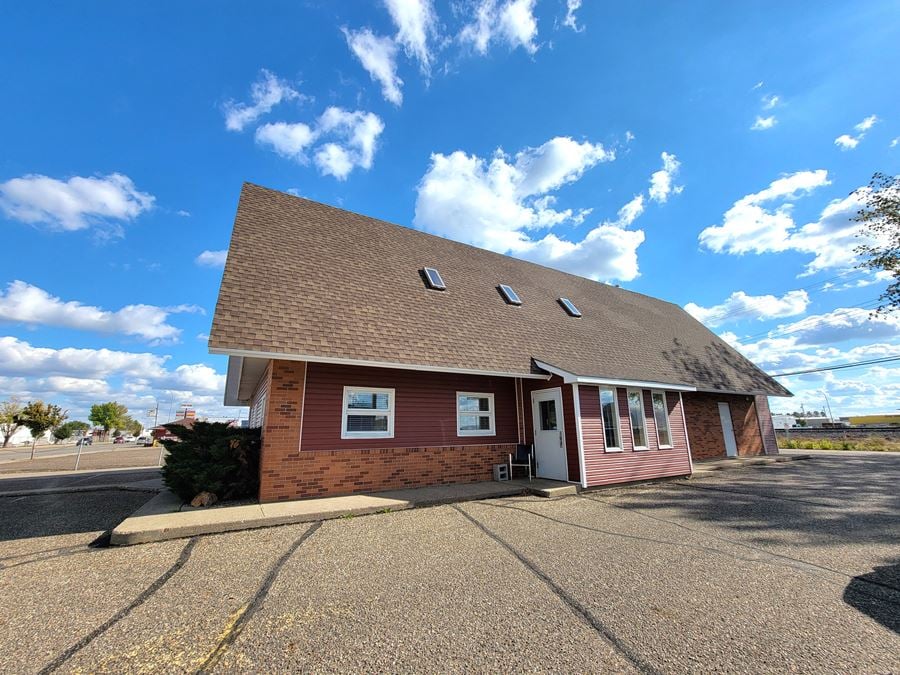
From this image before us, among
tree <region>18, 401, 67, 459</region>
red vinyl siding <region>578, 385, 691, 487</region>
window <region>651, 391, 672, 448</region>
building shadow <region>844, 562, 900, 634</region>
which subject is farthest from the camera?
tree <region>18, 401, 67, 459</region>

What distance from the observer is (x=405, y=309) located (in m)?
9.88

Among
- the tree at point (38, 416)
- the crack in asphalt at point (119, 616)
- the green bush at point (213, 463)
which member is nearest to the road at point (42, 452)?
the tree at point (38, 416)

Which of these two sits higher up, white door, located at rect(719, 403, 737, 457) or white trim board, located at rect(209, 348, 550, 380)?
white trim board, located at rect(209, 348, 550, 380)

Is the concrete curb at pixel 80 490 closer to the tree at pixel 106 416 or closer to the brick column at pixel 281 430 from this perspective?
the brick column at pixel 281 430

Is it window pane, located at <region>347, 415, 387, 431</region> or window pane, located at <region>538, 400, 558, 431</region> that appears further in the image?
window pane, located at <region>538, 400, 558, 431</region>

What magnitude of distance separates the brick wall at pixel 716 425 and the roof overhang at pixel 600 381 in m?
4.46

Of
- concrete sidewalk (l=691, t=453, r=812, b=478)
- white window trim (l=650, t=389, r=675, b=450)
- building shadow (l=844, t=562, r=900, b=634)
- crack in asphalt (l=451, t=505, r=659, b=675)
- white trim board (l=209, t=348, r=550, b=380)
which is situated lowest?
building shadow (l=844, t=562, r=900, b=634)

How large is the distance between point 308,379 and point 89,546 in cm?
402

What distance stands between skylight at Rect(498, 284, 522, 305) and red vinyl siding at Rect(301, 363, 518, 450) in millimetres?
3042

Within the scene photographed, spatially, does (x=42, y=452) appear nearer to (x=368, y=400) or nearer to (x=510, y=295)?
(x=368, y=400)

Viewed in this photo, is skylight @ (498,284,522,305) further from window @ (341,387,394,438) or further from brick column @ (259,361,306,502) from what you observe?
brick column @ (259,361,306,502)

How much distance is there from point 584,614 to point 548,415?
23.0 ft

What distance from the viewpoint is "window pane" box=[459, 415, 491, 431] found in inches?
386

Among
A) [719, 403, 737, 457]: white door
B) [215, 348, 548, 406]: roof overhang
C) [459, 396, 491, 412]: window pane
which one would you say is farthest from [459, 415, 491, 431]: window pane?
[719, 403, 737, 457]: white door
